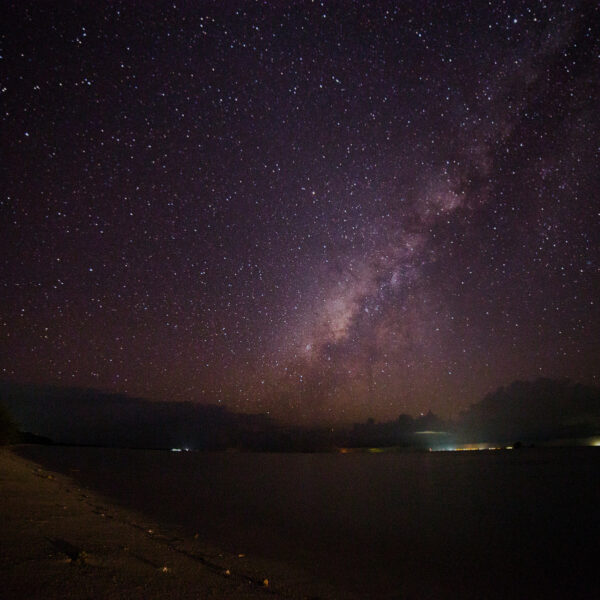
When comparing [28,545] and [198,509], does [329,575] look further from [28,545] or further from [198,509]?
[198,509]

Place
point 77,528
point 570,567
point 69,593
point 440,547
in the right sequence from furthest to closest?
point 440,547 < point 570,567 < point 77,528 < point 69,593

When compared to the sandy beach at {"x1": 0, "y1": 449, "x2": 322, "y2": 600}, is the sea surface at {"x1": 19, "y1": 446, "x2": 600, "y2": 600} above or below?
below

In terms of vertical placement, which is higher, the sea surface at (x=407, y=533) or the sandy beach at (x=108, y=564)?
the sandy beach at (x=108, y=564)

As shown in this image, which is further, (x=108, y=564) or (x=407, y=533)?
(x=407, y=533)

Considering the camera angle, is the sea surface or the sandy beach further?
the sea surface

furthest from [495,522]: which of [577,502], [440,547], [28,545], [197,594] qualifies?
[28,545]

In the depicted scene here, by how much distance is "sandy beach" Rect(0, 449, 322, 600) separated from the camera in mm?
4980

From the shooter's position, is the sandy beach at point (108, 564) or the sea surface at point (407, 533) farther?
the sea surface at point (407, 533)

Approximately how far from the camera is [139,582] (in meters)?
5.59

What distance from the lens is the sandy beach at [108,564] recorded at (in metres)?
4.98

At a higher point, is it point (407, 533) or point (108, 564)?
point (108, 564)

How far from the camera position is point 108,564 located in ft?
19.7

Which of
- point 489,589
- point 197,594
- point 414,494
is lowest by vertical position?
point 414,494

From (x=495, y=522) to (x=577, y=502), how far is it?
289 inches
